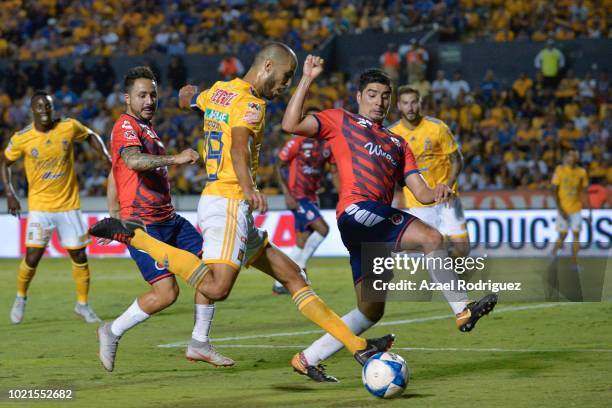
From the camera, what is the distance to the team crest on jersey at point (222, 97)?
26.1 feet

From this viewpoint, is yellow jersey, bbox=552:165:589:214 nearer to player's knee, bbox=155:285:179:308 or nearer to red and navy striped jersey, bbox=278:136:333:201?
red and navy striped jersey, bbox=278:136:333:201

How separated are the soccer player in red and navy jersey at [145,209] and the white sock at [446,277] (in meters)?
1.77

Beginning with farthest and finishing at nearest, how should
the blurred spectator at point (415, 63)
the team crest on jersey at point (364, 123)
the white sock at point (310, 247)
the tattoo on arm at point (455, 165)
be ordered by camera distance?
the blurred spectator at point (415, 63) < the white sock at point (310, 247) < the tattoo on arm at point (455, 165) < the team crest on jersey at point (364, 123)

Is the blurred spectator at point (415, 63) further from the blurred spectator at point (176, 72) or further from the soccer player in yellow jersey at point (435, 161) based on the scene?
the soccer player in yellow jersey at point (435, 161)

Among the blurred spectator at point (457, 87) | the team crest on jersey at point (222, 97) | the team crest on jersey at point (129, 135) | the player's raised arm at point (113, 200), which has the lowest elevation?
the blurred spectator at point (457, 87)

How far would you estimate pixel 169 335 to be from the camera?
11180 mm

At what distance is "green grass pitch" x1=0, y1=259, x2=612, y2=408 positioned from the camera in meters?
7.30

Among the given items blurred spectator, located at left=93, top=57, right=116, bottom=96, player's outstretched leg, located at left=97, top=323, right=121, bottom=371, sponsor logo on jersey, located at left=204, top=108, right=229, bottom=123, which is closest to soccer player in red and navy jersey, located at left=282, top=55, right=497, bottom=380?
sponsor logo on jersey, located at left=204, top=108, right=229, bottom=123

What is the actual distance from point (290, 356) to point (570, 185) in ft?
37.4

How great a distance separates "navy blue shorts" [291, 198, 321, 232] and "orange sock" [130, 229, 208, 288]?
25.6ft

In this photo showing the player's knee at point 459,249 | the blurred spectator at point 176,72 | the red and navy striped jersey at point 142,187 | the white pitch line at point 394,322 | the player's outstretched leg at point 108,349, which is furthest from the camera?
the blurred spectator at point 176,72

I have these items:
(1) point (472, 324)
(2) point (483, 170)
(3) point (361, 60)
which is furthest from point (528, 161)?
(1) point (472, 324)

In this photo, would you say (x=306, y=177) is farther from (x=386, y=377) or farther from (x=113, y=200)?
(x=386, y=377)

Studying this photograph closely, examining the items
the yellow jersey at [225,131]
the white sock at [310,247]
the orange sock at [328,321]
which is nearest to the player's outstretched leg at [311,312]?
the orange sock at [328,321]
